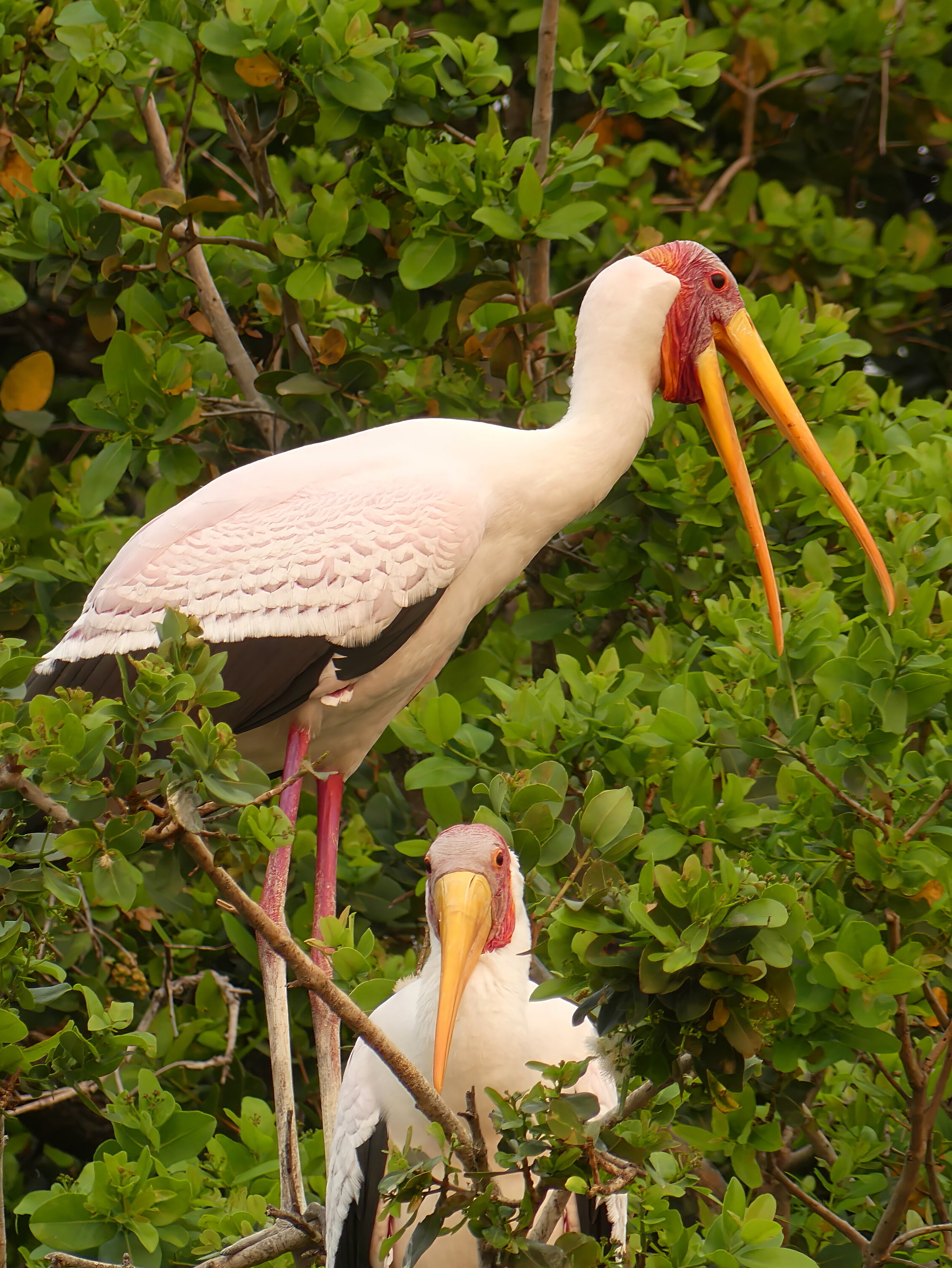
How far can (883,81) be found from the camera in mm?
4395

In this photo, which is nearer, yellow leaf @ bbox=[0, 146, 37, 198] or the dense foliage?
the dense foliage

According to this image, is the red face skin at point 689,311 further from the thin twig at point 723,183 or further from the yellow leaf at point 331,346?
the thin twig at point 723,183

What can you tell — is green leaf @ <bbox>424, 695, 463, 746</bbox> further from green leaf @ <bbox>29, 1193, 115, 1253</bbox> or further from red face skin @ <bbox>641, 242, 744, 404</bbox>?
green leaf @ <bbox>29, 1193, 115, 1253</bbox>

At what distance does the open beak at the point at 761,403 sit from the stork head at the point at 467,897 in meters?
0.79

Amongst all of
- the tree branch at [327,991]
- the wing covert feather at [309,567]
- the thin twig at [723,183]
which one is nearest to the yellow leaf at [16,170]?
the wing covert feather at [309,567]

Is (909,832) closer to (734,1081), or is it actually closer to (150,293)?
(734,1081)

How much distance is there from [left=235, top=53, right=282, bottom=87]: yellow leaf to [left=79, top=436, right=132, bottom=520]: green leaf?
0.63 metres

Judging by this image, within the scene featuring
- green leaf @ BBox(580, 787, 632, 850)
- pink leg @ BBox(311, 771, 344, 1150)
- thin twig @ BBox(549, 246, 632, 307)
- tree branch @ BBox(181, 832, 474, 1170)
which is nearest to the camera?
tree branch @ BBox(181, 832, 474, 1170)

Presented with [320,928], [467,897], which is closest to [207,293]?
[320,928]

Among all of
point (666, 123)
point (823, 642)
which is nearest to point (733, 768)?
point (823, 642)

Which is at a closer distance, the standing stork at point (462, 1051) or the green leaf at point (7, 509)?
the standing stork at point (462, 1051)

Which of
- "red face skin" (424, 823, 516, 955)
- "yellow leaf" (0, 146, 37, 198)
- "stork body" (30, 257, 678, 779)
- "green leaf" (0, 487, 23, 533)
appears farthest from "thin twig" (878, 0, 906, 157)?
"red face skin" (424, 823, 516, 955)

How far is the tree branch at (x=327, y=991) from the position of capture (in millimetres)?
1621

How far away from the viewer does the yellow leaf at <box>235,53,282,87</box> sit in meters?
3.34
